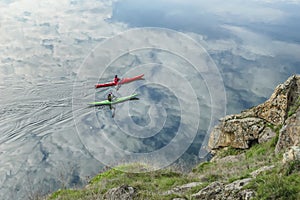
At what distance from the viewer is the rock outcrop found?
84.7 ft

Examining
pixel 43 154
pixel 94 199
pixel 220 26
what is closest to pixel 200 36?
pixel 220 26

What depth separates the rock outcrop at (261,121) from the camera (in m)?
25.8

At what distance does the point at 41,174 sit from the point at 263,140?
21263 millimetres

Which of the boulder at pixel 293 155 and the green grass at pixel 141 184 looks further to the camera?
the green grass at pixel 141 184

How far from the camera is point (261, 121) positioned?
27.5 meters

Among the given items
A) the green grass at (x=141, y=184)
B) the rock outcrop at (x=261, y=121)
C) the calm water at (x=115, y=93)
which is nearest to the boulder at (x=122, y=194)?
the green grass at (x=141, y=184)

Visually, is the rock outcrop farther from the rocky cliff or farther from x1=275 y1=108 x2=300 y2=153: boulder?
x1=275 y1=108 x2=300 y2=153: boulder

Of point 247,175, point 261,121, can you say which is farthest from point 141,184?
point 261,121

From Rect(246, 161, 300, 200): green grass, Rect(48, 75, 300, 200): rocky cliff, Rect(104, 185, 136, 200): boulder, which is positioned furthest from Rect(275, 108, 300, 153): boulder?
Rect(104, 185, 136, 200): boulder

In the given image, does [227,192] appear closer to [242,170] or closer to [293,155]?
[293,155]

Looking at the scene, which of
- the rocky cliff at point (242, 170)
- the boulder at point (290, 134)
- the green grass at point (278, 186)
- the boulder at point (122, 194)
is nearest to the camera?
the green grass at point (278, 186)

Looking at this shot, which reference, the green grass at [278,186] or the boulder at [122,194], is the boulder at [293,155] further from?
the boulder at [122,194]

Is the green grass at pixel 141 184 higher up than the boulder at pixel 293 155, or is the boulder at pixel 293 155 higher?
the boulder at pixel 293 155

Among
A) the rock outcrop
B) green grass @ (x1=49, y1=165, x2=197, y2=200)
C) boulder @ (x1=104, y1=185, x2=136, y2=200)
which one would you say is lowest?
green grass @ (x1=49, y1=165, x2=197, y2=200)
